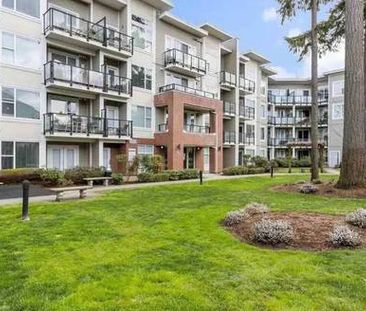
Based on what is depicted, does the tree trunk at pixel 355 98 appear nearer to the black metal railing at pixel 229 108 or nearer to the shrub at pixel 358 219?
the shrub at pixel 358 219

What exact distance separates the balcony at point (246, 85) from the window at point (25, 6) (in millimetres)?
24225

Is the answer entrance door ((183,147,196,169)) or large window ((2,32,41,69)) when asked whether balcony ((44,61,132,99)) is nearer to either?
large window ((2,32,41,69))

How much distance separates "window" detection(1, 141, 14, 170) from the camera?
794 inches

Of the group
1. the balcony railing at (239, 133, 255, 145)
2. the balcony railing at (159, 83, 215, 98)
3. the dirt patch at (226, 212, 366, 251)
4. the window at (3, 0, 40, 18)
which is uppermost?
the window at (3, 0, 40, 18)

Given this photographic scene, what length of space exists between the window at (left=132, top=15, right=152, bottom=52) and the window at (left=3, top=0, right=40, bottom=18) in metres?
7.77

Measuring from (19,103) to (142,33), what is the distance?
11974 mm

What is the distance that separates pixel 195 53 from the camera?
110ft

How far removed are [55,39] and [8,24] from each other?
286cm

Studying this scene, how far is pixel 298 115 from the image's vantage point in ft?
178

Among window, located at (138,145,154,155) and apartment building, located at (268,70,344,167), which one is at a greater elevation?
apartment building, located at (268,70,344,167)

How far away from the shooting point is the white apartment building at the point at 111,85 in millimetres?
21094

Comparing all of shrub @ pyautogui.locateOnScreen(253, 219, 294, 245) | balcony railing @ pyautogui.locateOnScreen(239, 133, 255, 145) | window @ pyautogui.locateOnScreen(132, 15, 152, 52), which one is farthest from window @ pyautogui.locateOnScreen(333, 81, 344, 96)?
shrub @ pyautogui.locateOnScreen(253, 219, 294, 245)

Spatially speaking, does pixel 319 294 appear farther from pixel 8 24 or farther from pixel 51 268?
pixel 8 24

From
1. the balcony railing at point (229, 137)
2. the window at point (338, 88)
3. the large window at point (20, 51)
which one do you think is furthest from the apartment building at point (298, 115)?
the large window at point (20, 51)
